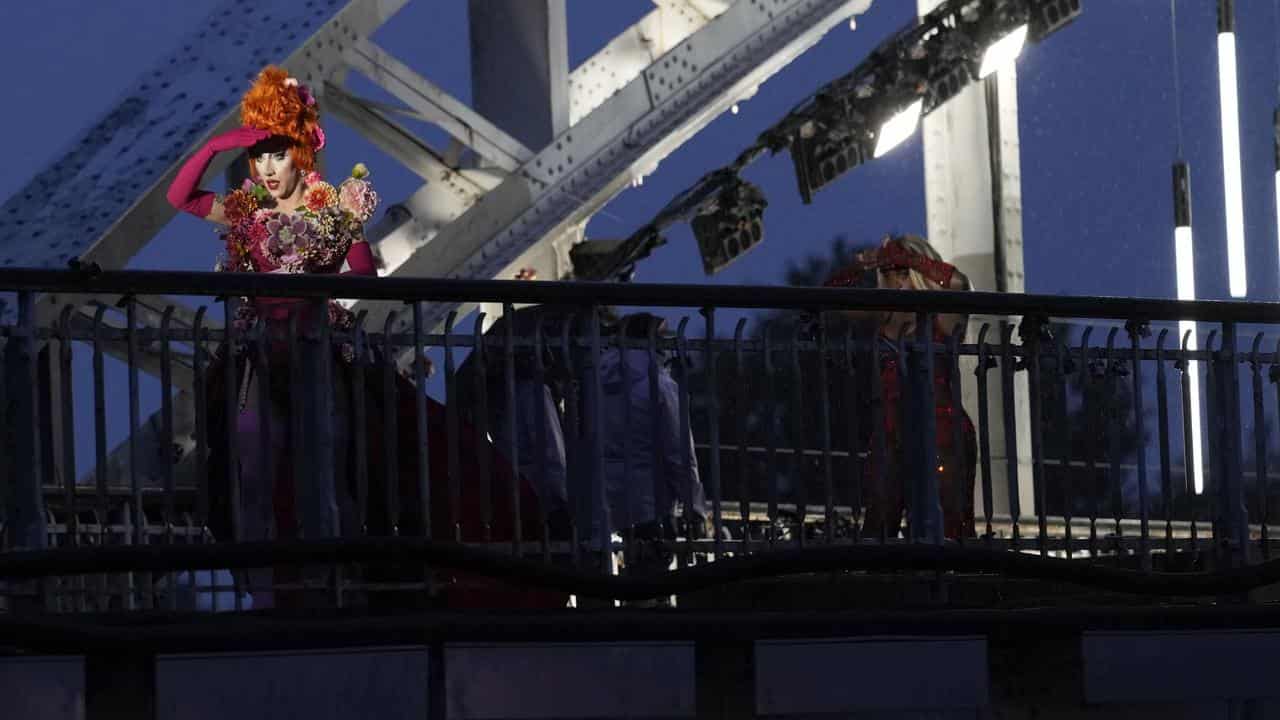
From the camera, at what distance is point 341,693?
5676mm

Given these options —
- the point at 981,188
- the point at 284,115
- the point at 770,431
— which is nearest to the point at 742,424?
the point at 770,431

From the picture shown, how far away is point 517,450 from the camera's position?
6.52m

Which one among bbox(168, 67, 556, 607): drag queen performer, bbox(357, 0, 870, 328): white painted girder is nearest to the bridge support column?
bbox(357, 0, 870, 328): white painted girder

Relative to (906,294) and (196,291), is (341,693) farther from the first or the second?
(906,294)

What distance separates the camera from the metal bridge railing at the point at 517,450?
232 inches

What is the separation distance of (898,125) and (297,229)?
7.03 metres

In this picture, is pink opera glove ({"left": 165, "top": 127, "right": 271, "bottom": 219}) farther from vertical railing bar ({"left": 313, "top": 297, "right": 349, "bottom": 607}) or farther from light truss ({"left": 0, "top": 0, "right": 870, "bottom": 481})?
vertical railing bar ({"left": 313, "top": 297, "right": 349, "bottom": 607})

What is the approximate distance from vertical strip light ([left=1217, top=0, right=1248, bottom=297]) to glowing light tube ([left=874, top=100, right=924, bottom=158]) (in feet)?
5.93

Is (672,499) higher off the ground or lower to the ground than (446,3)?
lower

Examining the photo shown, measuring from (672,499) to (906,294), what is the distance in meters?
1.06

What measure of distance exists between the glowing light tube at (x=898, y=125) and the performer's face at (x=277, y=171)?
660cm

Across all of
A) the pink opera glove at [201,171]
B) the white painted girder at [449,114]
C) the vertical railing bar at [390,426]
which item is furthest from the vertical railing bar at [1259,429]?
the white painted girder at [449,114]

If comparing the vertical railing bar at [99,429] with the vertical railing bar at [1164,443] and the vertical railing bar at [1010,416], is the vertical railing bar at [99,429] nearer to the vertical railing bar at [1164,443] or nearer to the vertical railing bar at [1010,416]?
the vertical railing bar at [1010,416]

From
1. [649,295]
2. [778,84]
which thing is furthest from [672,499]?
[778,84]
